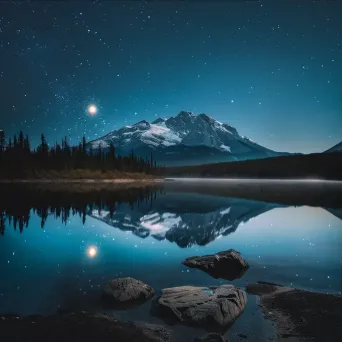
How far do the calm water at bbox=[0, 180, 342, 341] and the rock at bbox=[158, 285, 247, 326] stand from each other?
1.32 feet

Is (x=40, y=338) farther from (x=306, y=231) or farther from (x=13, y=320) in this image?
(x=306, y=231)

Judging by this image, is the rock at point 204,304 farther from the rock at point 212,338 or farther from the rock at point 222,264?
the rock at point 222,264

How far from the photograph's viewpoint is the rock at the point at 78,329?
959 centimetres

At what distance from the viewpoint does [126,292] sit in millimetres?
12969

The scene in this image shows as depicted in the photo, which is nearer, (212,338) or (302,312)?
(212,338)

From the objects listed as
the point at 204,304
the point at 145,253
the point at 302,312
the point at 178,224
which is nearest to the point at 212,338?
the point at 204,304

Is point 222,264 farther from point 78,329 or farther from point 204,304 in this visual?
point 78,329

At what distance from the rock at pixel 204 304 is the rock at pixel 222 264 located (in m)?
3.89

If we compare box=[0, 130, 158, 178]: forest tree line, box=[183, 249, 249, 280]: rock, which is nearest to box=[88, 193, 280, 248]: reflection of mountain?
box=[183, 249, 249, 280]: rock

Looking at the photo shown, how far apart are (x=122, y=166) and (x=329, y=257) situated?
15796 cm

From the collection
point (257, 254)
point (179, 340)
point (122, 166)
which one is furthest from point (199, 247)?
point (122, 166)

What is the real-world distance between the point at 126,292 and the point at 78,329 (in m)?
2.99

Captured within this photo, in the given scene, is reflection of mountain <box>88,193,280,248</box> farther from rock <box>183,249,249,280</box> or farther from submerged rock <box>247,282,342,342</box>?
submerged rock <box>247,282,342,342</box>

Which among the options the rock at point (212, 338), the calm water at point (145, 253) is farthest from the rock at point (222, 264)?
the rock at point (212, 338)
